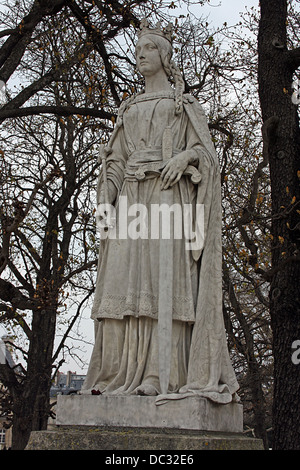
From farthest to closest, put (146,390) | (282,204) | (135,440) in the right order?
(282,204)
(146,390)
(135,440)

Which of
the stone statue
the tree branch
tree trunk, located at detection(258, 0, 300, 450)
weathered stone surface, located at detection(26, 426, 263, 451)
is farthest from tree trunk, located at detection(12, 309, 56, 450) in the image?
weathered stone surface, located at detection(26, 426, 263, 451)

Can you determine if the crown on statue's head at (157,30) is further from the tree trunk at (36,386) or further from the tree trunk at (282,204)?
the tree trunk at (36,386)

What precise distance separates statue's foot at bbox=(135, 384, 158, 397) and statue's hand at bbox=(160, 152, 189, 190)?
170 cm

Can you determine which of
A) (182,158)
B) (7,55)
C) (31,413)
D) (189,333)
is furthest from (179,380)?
(31,413)

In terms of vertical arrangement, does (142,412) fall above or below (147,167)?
below

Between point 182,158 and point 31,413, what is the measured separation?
448 inches

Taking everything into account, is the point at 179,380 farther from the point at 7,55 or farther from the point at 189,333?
the point at 7,55

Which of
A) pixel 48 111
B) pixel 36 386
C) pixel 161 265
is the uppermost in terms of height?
pixel 48 111

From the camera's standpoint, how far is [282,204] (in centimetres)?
1116

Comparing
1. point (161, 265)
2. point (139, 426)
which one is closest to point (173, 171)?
point (161, 265)

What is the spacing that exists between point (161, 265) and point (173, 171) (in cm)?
82

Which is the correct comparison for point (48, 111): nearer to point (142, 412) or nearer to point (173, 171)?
point (173, 171)

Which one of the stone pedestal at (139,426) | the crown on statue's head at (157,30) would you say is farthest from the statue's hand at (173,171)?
the stone pedestal at (139,426)

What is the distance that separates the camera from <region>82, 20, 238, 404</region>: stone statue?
553 cm
